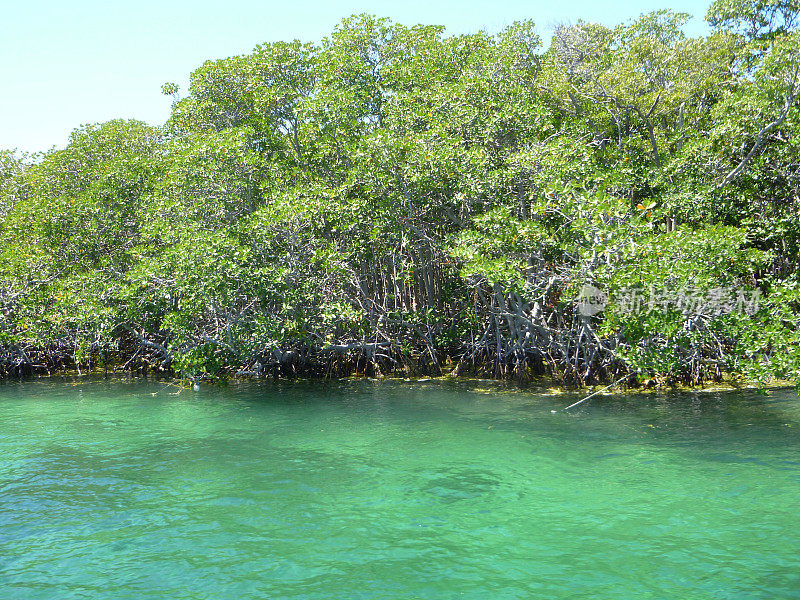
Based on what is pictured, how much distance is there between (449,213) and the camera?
49.1 feet

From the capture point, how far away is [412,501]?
7344 millimetres

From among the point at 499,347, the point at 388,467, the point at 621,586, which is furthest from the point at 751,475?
the point at 499,347

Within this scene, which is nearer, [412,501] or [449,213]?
[412,501]

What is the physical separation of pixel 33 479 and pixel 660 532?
7.64m

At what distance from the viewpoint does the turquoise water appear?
5.48 meters

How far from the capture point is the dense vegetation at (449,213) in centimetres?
1187

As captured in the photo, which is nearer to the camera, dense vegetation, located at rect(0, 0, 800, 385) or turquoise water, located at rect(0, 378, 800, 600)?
turquoise water, located at rect(0, 378, 800, 600)

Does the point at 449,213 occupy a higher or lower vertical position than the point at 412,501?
higher

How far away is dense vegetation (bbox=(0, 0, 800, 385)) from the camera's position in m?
11.9

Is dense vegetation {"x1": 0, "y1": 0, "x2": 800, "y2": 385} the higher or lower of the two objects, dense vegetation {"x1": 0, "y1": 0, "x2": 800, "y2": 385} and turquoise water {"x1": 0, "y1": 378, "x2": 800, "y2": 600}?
the higher

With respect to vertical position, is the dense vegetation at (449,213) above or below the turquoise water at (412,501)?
above

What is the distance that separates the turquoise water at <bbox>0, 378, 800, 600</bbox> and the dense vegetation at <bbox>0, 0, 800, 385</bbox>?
2098 millimetres

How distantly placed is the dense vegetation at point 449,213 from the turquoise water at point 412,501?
2.10m

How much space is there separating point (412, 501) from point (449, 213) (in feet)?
28.8
